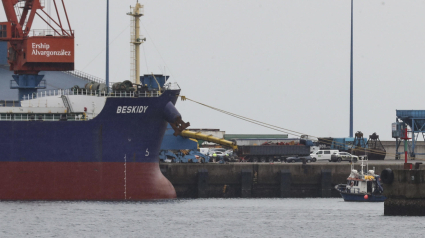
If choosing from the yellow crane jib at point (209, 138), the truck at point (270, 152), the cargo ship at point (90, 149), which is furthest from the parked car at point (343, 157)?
the cargo ship at point (90, 149)

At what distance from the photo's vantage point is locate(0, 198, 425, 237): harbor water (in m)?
44.5

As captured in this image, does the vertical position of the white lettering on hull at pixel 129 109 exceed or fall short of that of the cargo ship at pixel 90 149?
it exceeds it

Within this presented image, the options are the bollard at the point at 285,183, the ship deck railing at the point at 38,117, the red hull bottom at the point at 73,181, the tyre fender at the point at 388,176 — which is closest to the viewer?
the tyre fender at the point at 388,176

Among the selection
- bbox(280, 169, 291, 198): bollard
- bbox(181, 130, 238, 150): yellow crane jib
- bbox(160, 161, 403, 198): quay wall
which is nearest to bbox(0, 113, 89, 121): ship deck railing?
bbox(160, 161, 403, 198): quay wall

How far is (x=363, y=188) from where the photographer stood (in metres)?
61.7

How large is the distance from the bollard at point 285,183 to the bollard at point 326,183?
2.65 metres

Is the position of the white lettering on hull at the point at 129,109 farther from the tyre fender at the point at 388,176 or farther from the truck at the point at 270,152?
the truck at the point at 270,152

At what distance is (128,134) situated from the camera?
2258 inches

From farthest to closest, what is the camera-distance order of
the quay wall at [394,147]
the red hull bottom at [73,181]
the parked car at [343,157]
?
the quay wall at [394,147] < the parked car at [343,157] < the red hull bottom at [73,181]

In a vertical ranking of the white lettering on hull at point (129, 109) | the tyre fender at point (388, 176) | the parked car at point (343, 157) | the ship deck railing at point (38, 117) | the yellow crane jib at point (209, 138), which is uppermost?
the white lettering on hull at point (129, 109)

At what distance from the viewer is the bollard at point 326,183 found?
65062mm

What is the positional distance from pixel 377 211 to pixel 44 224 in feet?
69.7

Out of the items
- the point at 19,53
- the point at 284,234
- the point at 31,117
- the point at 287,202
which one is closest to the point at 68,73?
the point at 19,53

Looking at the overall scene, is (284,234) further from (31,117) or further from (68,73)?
(68,73)
